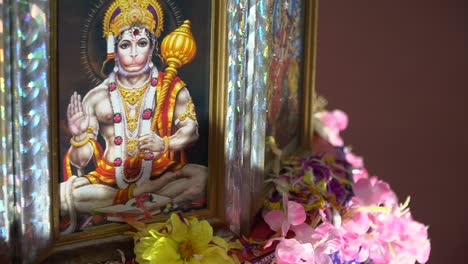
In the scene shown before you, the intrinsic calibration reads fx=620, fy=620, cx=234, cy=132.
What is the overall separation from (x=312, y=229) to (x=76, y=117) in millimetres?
321

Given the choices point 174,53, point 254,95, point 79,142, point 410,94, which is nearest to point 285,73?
point 254,95

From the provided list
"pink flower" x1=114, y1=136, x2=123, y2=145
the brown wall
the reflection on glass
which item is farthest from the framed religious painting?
the brown wall

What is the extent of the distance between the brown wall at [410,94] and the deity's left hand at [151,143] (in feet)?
3.73

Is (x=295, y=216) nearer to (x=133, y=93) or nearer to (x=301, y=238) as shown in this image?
(x=301, y=238)

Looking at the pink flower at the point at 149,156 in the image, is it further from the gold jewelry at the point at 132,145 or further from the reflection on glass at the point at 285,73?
the reflection on glass at the point at 285,73

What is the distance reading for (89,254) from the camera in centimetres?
62

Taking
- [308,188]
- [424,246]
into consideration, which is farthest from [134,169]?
[424,246]

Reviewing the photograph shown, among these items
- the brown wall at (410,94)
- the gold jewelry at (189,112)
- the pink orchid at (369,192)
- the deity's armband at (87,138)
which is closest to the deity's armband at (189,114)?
the gold jewelry at (189,112)

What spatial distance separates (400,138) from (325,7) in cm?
48

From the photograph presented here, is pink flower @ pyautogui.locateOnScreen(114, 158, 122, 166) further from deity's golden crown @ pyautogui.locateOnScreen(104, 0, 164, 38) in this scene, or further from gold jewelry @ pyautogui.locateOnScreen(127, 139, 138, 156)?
deity's golden crown @ pyautogui.locateOnScreen(104, 0, 164, 38)

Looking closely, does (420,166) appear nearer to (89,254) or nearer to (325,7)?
(325,7)

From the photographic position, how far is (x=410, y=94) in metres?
1.87

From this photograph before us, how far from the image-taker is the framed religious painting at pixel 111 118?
55 cm

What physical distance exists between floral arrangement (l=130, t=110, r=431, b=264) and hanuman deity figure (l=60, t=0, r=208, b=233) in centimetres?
6
